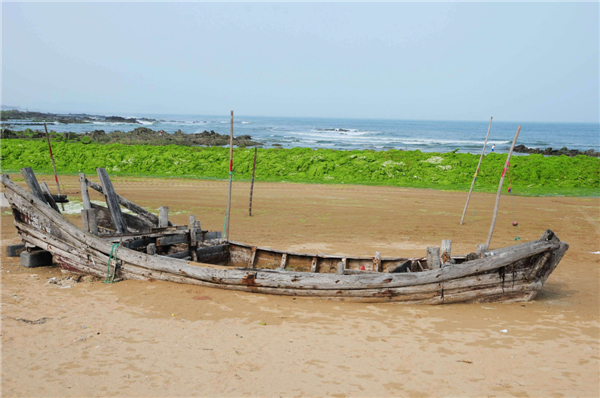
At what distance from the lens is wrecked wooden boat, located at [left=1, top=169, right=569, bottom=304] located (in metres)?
6.25

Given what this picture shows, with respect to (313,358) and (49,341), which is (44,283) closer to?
(49,341)

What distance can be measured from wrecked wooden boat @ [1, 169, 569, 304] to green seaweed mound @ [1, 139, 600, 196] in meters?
14.0

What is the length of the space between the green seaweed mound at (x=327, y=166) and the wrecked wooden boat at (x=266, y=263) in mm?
14048

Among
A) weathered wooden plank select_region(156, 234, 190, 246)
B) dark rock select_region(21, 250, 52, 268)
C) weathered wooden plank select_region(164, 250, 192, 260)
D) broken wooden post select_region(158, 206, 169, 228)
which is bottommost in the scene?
dark rock select_region(21, 250, 52, 268)

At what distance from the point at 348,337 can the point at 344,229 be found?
698cm

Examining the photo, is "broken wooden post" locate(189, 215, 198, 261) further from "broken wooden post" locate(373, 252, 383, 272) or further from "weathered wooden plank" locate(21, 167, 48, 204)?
"broken wooden post" locate(373, 252, 383, 272)

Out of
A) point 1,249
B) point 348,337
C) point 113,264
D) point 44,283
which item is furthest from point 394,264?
point 1,249

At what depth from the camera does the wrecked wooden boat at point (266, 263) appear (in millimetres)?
6246

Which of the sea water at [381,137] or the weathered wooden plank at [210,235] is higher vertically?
the sea water at [381,137]

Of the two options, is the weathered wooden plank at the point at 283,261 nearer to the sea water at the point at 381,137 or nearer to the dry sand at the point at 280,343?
the dry sand at the point at 280,343

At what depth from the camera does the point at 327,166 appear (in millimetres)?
23984

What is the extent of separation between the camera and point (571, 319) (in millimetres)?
6316

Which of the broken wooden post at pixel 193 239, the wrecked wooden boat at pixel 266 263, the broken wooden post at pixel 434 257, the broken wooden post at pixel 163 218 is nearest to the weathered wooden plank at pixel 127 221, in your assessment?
the wrecked wooden boat at pixel 266 263

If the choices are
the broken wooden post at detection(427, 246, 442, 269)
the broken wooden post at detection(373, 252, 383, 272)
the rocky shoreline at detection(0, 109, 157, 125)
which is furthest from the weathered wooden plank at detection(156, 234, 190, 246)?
the rocky shoreline at detection(0, 109, 157, 125)
